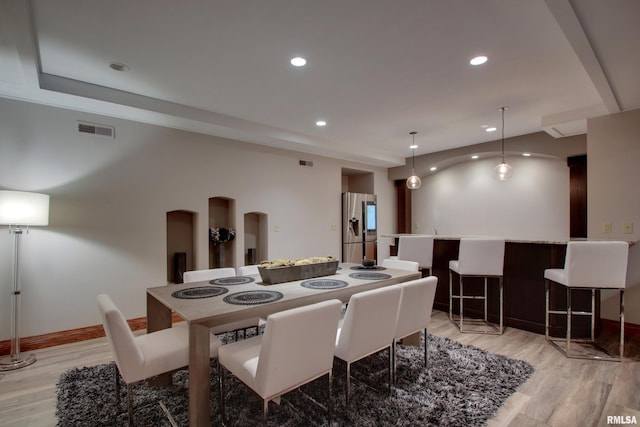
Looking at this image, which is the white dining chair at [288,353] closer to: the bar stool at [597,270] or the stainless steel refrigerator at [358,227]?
the bar stool at [597,270]

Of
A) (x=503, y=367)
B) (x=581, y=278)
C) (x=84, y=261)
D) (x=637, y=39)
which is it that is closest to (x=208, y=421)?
(x=503, y=367)

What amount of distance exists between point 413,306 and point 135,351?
1872mm

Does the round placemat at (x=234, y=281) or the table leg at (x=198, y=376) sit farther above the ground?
the round placemat at (x=234, y=281)

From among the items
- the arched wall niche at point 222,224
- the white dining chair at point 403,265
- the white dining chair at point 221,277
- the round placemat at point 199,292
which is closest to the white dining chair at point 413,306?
the white dining chair at point 403,265

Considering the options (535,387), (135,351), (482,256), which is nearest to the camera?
(135,351)

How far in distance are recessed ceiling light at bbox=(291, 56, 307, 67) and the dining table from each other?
6.08ft

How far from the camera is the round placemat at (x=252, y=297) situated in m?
1.94

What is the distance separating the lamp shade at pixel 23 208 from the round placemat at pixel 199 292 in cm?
183

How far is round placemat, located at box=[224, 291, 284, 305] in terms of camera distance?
76.6 inches

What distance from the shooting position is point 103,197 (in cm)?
363

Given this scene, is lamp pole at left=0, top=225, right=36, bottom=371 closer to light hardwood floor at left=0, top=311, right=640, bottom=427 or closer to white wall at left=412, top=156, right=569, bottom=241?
light hardwood floor at left=0, top=311, right=640, bottom=427

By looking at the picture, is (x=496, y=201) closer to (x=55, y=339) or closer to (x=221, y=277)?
(x=221, y=277)

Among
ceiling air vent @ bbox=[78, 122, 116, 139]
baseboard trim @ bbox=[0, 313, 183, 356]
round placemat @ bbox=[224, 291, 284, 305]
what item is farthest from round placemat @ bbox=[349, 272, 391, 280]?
ceiling air vent @ bbox=[78, 122, 116, 139]

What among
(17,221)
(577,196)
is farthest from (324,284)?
(577,196)
